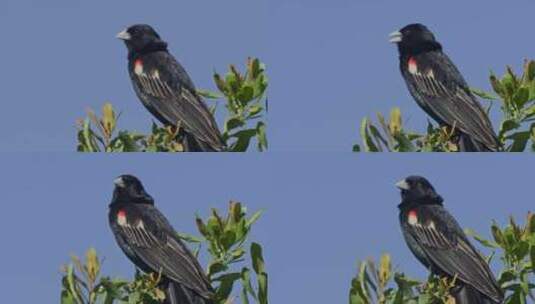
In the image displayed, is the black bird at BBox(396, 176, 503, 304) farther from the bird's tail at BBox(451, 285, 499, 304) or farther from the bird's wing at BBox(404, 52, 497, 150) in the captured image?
the bird's wing at BBox(404, 52, 497, 150)

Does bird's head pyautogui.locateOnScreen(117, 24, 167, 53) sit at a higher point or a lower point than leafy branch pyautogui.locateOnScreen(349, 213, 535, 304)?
higher

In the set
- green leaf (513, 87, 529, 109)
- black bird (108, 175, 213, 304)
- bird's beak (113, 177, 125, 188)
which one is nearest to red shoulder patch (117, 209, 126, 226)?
black bird (108, 175, 213, 304)

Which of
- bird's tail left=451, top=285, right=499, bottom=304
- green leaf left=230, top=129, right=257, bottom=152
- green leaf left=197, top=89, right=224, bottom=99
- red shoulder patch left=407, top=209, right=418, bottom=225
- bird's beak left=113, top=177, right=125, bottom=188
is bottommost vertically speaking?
bird's tail left=451, top=285, right=499, bottom=304

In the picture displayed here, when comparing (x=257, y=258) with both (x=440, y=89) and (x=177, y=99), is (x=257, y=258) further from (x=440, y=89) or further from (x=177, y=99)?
(x=440, y=89)

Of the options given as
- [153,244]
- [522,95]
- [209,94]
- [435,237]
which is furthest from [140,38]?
[522,95]

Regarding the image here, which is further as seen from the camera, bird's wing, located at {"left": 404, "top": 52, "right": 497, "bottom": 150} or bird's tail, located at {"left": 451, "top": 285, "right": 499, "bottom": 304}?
bird's wing, located at {"left": 404, "top": 52, "right": 497, "bottom": 150}

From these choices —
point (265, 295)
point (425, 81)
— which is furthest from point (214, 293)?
point (425, 81)
